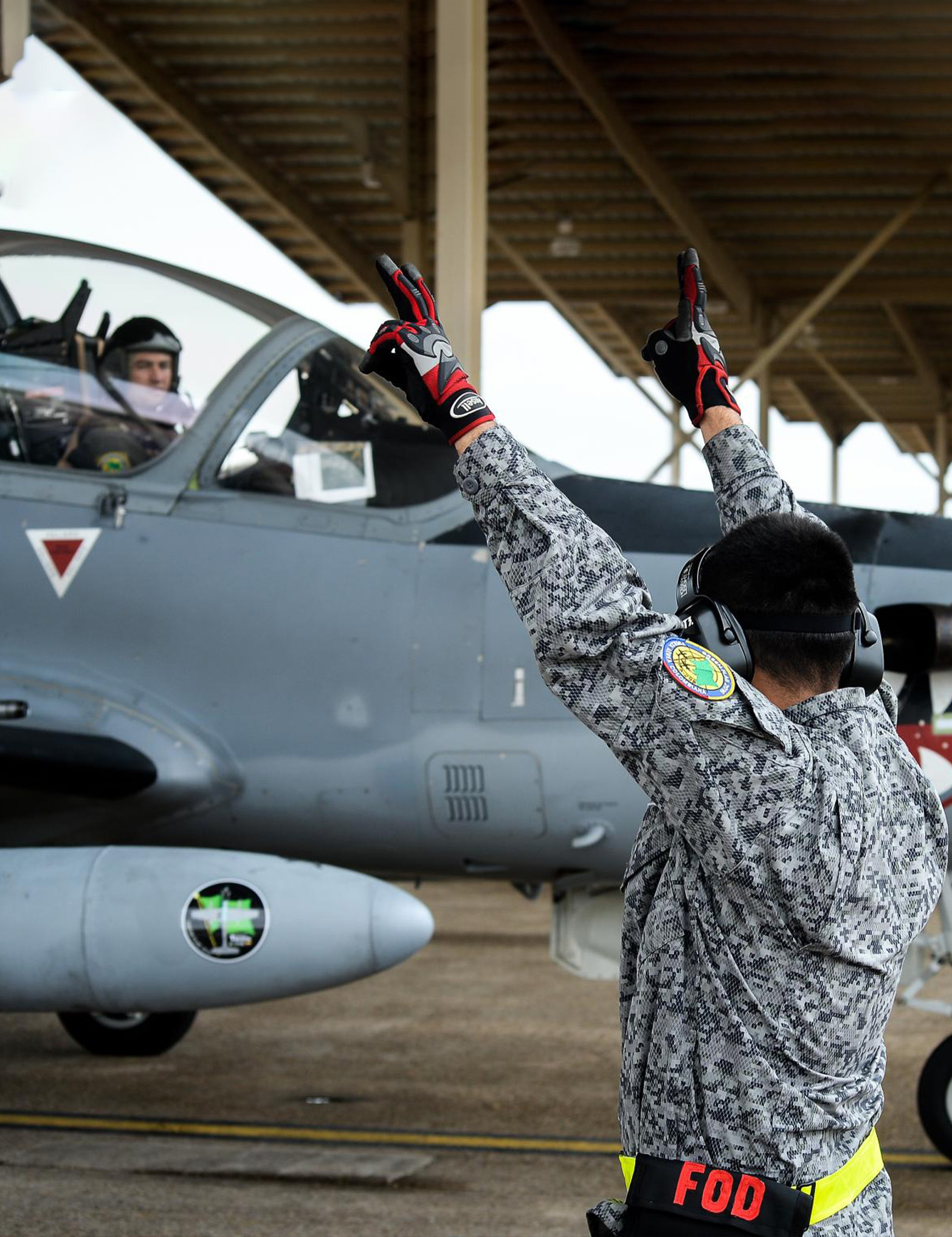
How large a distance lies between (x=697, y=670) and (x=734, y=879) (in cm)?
26

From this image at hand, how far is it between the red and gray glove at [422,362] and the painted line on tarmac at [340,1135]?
3.55 metres

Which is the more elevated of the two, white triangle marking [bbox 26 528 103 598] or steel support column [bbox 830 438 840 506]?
steel support column [bbox 830 438 840 506]

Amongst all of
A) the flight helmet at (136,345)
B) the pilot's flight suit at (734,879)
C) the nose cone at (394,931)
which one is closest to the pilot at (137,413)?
the flight helmet at (136,345)

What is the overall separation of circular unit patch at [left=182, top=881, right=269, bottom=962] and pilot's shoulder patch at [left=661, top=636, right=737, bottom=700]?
2721 mm

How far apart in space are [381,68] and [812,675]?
501 inches

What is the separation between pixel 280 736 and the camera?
15.8 ft

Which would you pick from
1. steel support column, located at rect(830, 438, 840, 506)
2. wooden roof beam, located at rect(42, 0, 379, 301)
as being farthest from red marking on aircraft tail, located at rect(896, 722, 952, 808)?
steel support column, located at rect(830, 438, 840, 506)

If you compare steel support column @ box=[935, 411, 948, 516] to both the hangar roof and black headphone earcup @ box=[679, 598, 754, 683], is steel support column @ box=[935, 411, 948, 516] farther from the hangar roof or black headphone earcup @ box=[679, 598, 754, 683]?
black headphone earcup @ box=[679, 598, 754, 683]

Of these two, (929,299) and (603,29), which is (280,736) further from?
(929,299)

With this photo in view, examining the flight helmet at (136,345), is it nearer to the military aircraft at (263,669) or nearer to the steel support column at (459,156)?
the military aircraft at (263,669)

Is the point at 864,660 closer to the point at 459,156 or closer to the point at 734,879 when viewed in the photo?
the point at 734,879

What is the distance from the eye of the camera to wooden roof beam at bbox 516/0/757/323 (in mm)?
12602

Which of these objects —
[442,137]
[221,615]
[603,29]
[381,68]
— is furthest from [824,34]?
[221,615]

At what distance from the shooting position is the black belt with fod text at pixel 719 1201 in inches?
72.3
